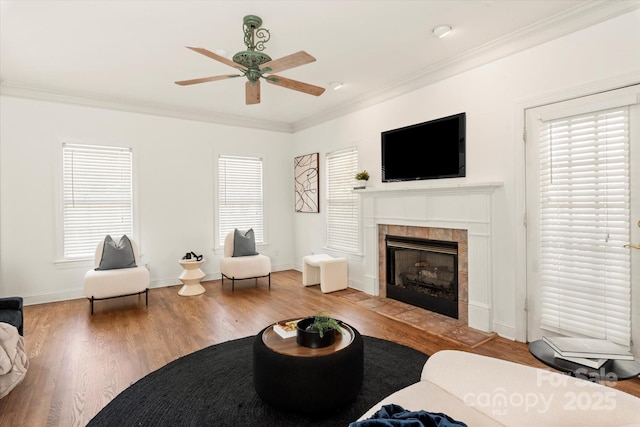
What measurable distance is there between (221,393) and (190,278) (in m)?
2.92

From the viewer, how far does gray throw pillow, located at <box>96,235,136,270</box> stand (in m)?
4.38

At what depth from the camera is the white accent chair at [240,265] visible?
5.17m

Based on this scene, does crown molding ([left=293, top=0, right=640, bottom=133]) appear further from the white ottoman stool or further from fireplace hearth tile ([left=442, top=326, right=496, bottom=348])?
fireplace hearth tile ([left=442, top=326, right=496, bottom=348])

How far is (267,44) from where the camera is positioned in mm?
3336

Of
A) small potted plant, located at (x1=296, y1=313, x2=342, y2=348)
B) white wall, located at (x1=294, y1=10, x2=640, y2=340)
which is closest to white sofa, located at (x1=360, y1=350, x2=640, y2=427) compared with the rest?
small potted plant, located at (x1=296, y1=313, x2=342, y2=348)

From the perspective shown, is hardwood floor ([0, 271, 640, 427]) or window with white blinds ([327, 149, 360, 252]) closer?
hardwood floor ([0, 271, 640, 427])

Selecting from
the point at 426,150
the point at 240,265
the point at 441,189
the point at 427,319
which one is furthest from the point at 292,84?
the point at 240,265

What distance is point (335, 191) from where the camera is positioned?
566cm

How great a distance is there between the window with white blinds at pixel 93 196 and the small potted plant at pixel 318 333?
13.4 feet

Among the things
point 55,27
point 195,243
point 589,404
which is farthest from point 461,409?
point 195,243

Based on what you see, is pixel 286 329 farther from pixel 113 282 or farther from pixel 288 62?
pixel 113 282

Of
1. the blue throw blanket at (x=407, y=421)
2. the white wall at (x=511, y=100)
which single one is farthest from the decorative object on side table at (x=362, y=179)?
the blue throw blanket at (x=407, y=421)

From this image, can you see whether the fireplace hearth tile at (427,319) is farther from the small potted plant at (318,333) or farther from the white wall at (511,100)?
the small potted plant at (318,333)

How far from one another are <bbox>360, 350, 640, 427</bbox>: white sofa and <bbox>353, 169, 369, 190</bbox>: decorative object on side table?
3.42m
